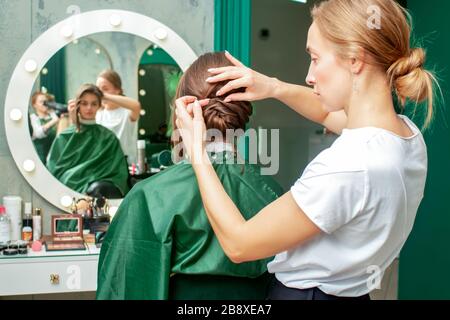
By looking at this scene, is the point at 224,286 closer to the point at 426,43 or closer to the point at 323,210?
the point at 323,210

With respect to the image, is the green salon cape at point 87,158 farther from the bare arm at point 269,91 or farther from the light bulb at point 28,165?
the bare arm at point 269,91

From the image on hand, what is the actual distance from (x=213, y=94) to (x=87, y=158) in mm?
1272

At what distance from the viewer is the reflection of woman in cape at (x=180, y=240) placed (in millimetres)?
1141

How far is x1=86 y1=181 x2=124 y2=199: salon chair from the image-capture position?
2.33m

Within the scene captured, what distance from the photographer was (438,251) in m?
2.93

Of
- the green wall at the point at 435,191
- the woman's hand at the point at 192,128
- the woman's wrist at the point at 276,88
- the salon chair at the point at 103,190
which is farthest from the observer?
the green wall at the point at 435,191

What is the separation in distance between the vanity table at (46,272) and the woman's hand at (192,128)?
123 centimetres

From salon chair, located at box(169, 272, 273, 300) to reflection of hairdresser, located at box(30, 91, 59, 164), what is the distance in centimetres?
129

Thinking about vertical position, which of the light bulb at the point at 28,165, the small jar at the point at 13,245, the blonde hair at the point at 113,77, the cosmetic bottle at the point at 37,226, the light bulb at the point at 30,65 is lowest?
the small jar at the point at 13,245

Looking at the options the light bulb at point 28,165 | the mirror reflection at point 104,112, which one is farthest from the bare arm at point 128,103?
the light bulb at point 28,165

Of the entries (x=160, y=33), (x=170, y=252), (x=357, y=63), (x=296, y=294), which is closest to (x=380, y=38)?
(x=357, y=63)

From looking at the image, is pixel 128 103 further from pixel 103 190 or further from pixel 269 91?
pixel 269 91

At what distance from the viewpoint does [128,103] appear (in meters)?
2.34
